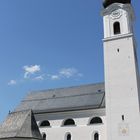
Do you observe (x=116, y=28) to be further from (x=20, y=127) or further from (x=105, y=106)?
(x=20, y=127)

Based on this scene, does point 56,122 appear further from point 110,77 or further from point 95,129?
point 110,77

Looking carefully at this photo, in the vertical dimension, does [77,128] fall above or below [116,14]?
below

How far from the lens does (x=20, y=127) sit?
2747 centimetres

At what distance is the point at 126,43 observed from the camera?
2969 centimetres

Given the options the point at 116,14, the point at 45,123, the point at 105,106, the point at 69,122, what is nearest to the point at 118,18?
the point at 116,14

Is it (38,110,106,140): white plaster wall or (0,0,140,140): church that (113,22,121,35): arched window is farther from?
(38,110,106,140): white plaster wall

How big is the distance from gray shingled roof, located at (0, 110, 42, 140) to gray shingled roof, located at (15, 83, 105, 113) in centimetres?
327

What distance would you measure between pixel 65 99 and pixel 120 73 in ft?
25.3

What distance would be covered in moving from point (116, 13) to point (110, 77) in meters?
7.39

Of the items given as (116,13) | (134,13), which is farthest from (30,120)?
(134,13)

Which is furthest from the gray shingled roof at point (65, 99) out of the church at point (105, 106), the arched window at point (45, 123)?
the arched window at point (45, 123)

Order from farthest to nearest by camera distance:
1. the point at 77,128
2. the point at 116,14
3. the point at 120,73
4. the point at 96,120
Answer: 1. the point at 116,14
2. the point at 77,128
3. the point at 96,120
4. the point at 120,73

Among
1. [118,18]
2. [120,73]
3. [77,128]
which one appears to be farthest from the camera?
[118,18]

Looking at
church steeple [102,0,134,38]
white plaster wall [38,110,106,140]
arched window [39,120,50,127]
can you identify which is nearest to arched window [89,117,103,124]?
white plaster wall [38,110,106,140]
